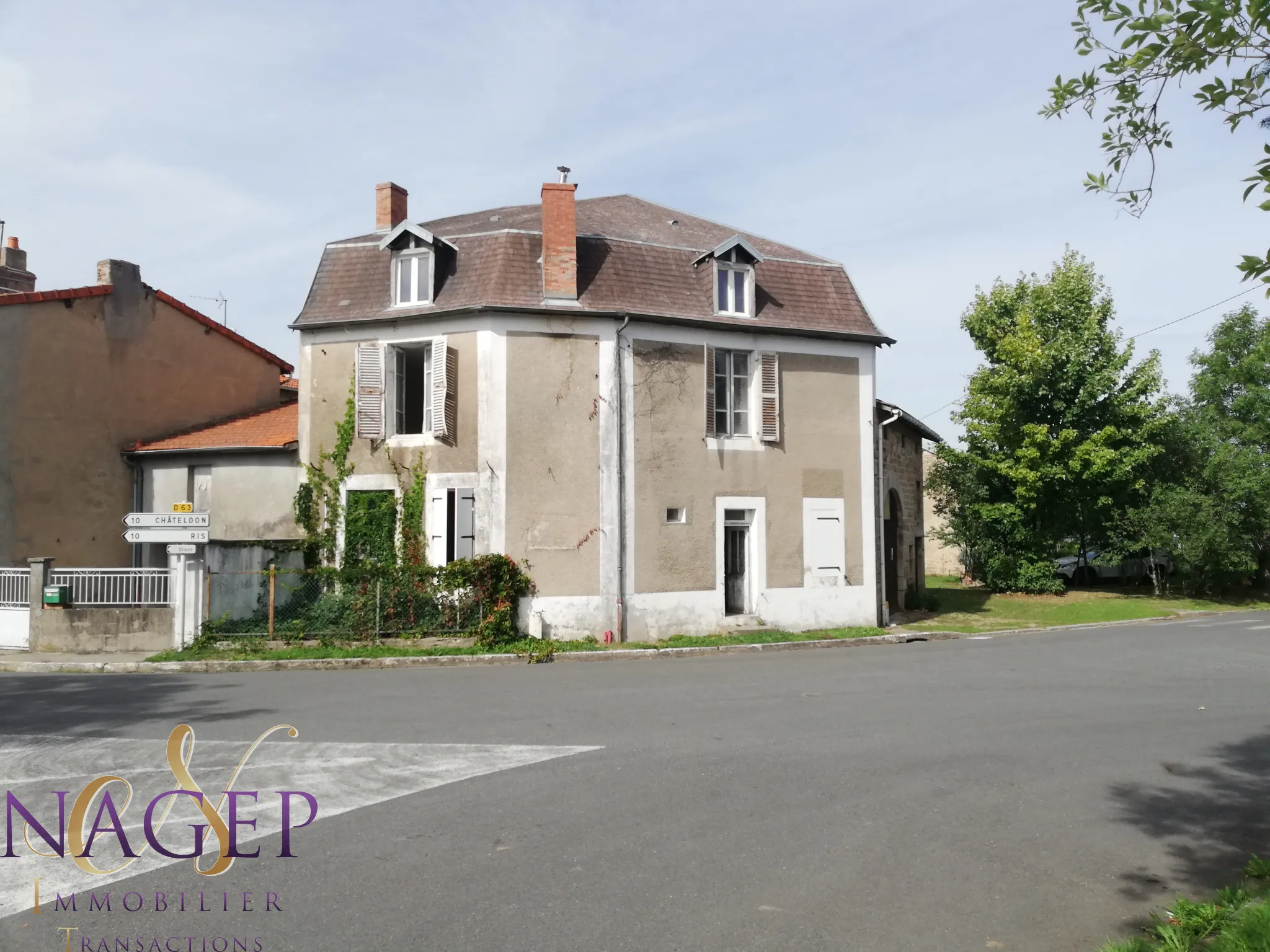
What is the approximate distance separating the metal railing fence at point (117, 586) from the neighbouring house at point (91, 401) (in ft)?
12.4

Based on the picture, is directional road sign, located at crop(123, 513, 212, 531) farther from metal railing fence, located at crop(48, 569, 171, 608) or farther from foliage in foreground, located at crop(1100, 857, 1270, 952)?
foliage in foreground, located at crop(1100, 857, 1270, 952)

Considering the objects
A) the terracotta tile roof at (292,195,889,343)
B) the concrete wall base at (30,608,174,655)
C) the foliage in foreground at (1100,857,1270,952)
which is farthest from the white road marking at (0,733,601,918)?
the terracotta tile roof at (292,195,889,343)

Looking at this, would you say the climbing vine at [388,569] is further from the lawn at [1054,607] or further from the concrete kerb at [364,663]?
the lawn at [1054,607]

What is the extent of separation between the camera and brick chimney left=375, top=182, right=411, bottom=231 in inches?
874

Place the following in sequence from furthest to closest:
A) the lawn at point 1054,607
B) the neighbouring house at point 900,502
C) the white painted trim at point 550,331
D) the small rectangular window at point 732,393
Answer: the lawn at point 1054,607, the neighbouring house at point 900,502, the small rectangular window at point 732,393, the white painted trim at point 550,331

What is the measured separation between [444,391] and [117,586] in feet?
21.9

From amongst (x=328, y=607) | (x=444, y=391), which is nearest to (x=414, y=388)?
(x=444, y=391)

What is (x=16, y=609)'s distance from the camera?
701 inches

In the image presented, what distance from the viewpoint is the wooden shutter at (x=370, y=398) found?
19.3m

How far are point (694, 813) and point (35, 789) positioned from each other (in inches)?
187

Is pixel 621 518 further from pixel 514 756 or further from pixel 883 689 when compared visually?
pixel 514 756

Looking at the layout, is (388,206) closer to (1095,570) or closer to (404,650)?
(404,650)

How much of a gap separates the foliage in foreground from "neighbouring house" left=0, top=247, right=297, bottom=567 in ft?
64.2

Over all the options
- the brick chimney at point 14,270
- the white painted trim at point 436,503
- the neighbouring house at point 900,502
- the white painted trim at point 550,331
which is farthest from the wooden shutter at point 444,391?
the brick chimney at point 14,270
